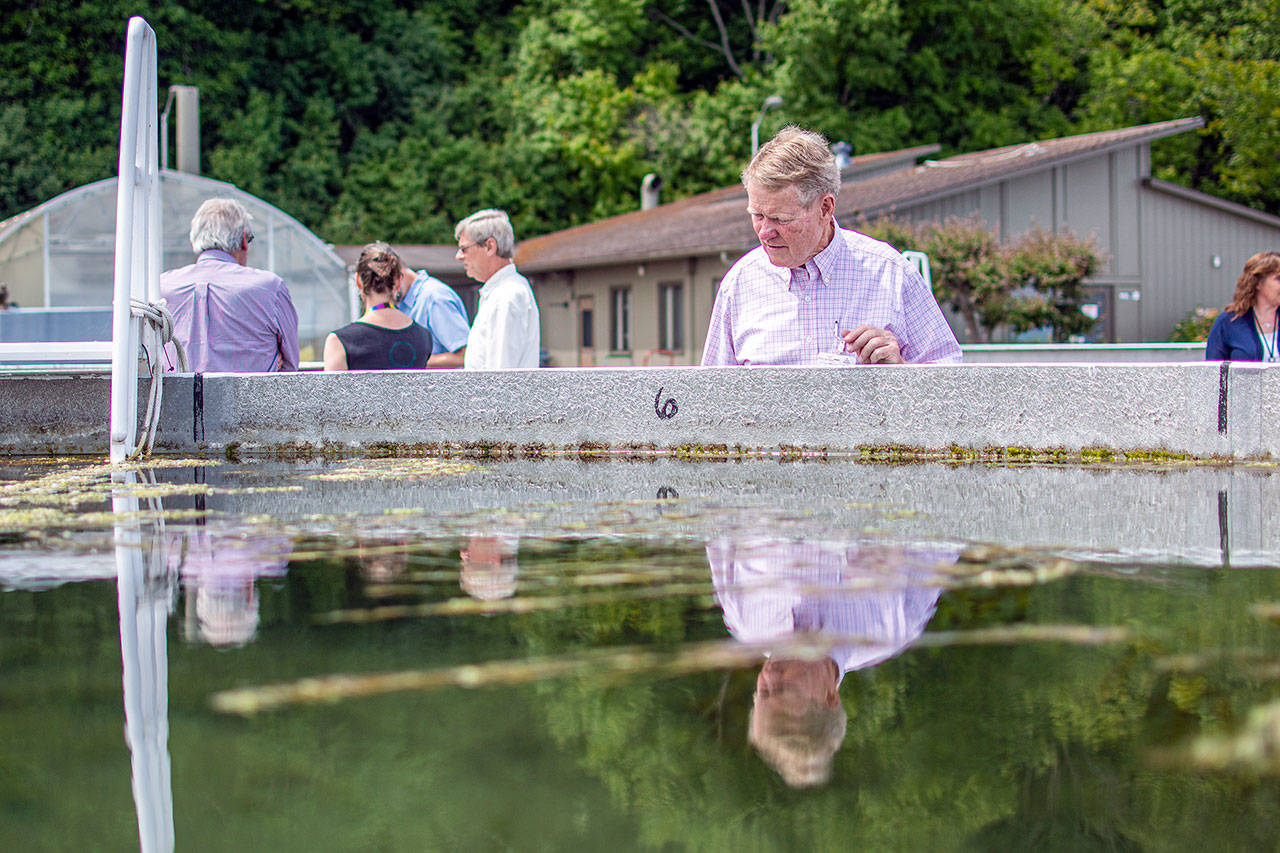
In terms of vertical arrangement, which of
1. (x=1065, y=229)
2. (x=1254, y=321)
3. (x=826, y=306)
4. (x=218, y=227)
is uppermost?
(x=1065, y=229)

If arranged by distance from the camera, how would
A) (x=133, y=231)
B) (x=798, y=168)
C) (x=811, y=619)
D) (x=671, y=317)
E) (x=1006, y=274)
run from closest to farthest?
(x=811, y=619)
(x=798, y=168)
(x=133, y=231)
(x=1006, y=274)
(x=671, y=317)

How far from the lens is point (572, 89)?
147 ft

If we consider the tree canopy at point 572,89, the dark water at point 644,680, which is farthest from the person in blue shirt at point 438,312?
the tree canopy at point 572,89

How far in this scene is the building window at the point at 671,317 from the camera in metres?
30.4

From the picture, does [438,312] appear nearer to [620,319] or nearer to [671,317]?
[671,317]

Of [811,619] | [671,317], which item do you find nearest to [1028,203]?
[671,317]

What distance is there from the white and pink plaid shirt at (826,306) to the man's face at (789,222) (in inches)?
3.7

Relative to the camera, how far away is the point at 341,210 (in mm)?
43406

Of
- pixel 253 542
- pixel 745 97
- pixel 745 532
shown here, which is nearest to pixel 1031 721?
pixel 745 532

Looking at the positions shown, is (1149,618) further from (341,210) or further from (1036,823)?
(341,210)

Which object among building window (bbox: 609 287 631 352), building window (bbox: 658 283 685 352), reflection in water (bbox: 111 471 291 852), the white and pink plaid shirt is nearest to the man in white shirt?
the white and pink plaid shirt

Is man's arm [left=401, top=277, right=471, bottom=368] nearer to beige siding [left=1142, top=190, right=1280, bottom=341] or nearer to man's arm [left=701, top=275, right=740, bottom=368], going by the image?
man's arm [left=701, top=275, right=740, bottom=368]

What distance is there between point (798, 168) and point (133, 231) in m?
2.88

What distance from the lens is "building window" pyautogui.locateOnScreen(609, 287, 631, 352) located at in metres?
33.2
